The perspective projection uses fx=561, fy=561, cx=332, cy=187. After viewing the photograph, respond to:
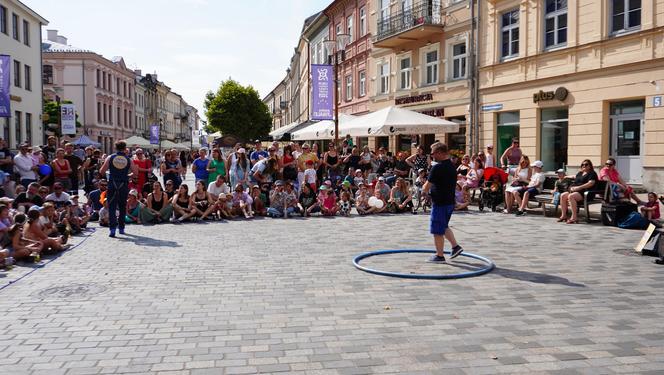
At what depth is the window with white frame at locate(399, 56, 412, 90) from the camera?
29578mm

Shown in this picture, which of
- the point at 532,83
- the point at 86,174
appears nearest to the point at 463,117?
the point at 532,83

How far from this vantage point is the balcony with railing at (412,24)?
2644 cm

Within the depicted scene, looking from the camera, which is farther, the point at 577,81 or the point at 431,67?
the point at 431,67

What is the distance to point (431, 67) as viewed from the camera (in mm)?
27891

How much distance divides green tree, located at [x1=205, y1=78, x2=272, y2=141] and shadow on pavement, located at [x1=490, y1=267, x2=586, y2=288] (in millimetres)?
64393

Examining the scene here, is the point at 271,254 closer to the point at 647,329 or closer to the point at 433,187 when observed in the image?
the point at 433,187

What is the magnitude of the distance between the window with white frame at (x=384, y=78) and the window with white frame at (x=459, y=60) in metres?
5.88

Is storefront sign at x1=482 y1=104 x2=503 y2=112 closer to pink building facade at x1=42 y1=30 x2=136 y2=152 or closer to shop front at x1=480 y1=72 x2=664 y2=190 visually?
shop front at x1=480 y1=72 x2=664 y2=190

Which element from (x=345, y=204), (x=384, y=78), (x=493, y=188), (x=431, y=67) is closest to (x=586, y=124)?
(x=493, y=188)

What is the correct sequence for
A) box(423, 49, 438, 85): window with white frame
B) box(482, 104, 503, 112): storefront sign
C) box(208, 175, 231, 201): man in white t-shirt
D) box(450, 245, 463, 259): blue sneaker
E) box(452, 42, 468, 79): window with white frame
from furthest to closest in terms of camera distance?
box(423, 49, 438, 85): window with white frame → box(452, 42, 468, 79): window with white frame → box(482, 104, 503, 112): storefront sign → box(208, 175, 231, 201): man in white t-shirt → box(450, 245, 463, 259): blue sneaker

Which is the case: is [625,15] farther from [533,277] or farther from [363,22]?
[363,22]

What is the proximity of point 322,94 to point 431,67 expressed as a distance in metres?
7.92

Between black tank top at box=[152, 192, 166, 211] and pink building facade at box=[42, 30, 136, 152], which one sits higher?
pink building facade at box=[42, 30, 136, 152]

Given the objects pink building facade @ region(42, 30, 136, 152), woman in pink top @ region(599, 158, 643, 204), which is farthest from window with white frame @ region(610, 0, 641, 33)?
pink building facade @ region(42, 30, 136, 152)
